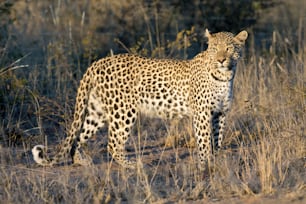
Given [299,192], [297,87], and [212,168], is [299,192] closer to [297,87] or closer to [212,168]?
[212,168]

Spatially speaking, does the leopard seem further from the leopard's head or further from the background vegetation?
the background vegetation

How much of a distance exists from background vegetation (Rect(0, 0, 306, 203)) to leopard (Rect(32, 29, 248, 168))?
0.29m

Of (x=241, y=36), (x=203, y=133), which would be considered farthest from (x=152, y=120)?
(x=241, y=36)

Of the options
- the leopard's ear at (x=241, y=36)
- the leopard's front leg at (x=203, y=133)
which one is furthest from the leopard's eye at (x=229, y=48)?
the leopard's front leg at (x=203, y=133)

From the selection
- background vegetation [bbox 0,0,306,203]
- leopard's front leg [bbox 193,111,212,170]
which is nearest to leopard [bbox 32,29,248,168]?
leopard's front leg [bbox 193,111,212,170]

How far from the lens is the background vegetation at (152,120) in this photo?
24.1ft

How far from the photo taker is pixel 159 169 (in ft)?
28.4

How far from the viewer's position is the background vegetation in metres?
7.34

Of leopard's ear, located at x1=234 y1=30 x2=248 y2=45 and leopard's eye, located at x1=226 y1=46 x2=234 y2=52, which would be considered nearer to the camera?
leopard's eye, located at x1=226 y1=46 x2=234 y2=52

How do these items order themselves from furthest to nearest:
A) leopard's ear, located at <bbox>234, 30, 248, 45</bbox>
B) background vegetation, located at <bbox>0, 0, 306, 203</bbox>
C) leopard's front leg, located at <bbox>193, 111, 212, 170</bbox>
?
leopard's ear, located at <bbox>234, 30, 248, 45</bbox>
leopard's front leg, located at <bbox>193, 111, 212, 170</bbox>
background vegetation, located at <bbox>0, 0, 306, 203</bbox>

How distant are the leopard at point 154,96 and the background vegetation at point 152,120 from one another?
285mm

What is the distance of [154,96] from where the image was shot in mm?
9078

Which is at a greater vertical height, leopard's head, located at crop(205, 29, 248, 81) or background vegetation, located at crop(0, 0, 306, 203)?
leopard's head, located at crop(205, 29, 248, 81)

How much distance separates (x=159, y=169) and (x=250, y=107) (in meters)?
2.34
